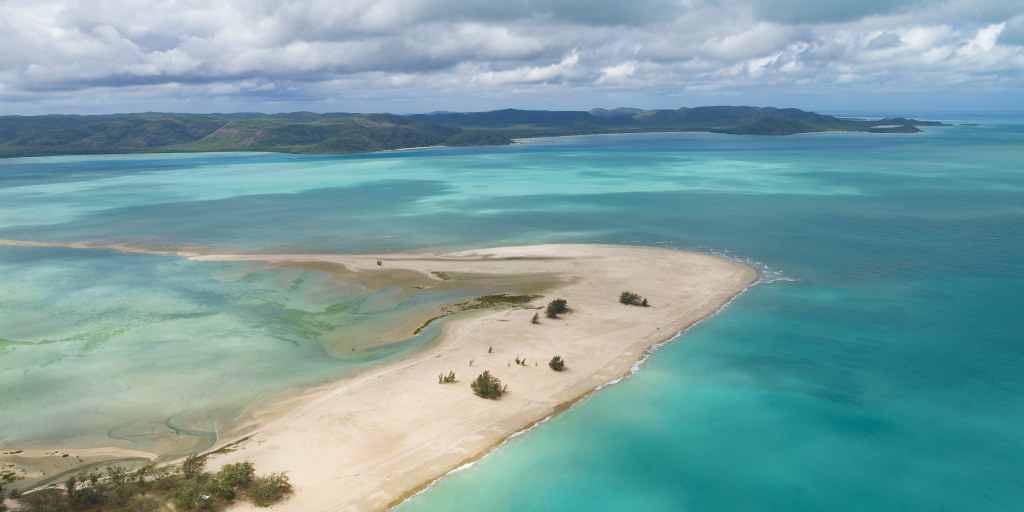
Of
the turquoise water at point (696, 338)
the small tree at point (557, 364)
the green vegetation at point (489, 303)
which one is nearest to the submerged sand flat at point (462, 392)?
the small tree at point (557, 364)

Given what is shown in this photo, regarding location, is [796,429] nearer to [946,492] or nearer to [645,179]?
[946,492]

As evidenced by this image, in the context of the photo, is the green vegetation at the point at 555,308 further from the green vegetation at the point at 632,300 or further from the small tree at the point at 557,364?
the small tree at the point at 557,364

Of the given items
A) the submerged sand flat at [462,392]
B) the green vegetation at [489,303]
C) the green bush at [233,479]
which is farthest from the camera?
the green vegetation at [489,303]

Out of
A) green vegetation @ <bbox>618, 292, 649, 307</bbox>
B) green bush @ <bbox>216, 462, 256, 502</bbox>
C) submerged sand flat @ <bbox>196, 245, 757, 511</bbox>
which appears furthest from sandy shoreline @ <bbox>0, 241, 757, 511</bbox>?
green bush @ <bbox>216, 462, 256, 502</bbox>

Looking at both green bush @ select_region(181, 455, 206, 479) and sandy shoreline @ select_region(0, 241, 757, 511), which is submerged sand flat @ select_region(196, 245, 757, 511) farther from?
green bush @ select_region(181, 455, 206, 479)

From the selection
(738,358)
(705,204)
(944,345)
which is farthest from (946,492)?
(705,204)

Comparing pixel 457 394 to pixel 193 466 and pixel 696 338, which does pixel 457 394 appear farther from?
pixel 696 338

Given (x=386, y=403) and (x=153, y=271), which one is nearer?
(x=386, y=403)
